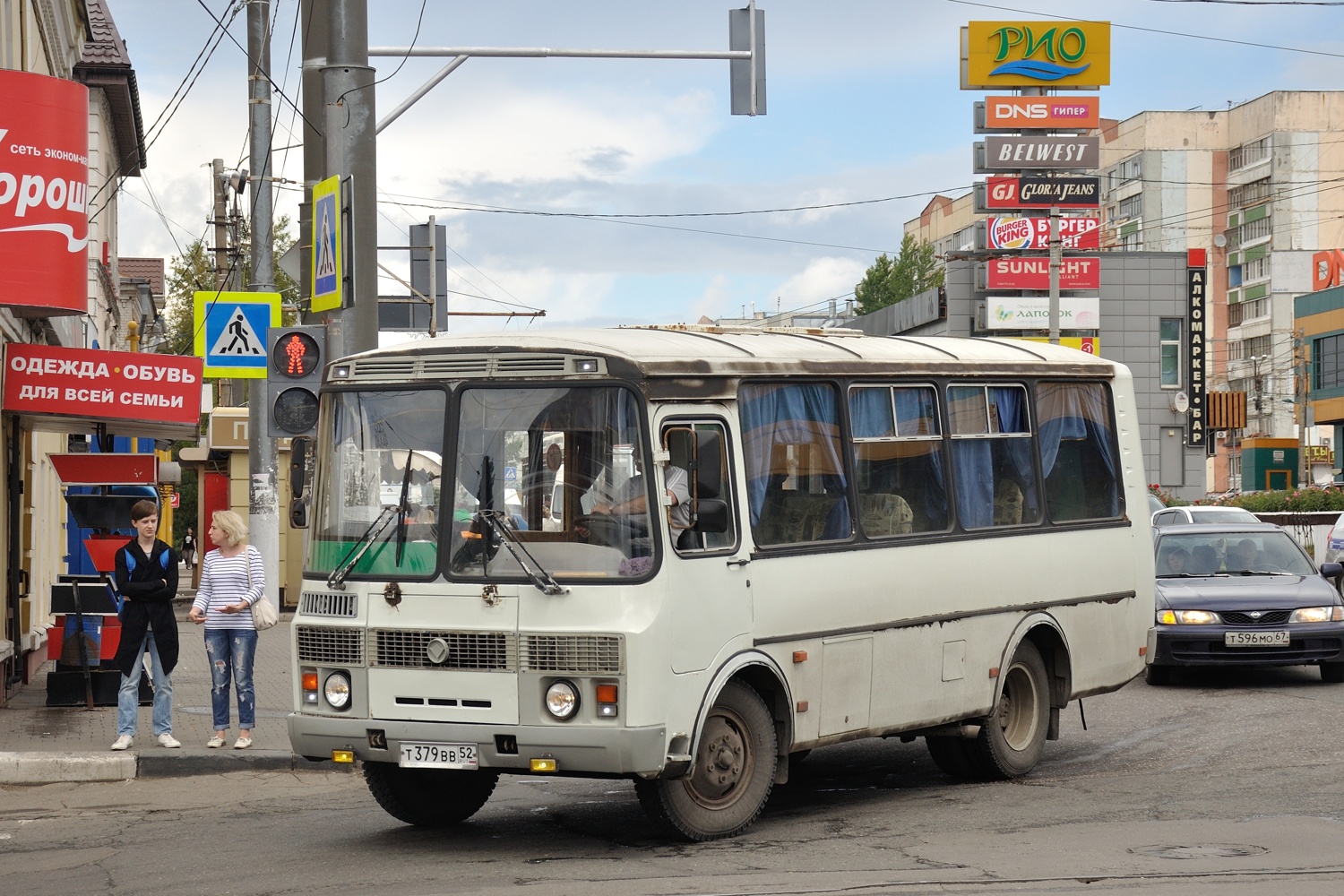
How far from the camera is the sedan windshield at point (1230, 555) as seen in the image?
16953 millimetres

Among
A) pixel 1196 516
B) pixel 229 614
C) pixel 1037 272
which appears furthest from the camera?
pixel 1037 272

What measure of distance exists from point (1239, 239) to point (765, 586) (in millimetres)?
98900

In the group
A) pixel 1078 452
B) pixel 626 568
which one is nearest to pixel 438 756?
pixel 626 568

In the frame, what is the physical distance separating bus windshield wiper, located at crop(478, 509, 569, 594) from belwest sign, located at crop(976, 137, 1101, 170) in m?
59.3

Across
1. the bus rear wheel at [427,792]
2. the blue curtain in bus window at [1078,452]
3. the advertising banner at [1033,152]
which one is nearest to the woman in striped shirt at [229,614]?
the bus rear wheel at [427,792]

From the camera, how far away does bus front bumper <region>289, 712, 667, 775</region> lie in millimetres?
8234

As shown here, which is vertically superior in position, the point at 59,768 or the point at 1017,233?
the point at 1017,233

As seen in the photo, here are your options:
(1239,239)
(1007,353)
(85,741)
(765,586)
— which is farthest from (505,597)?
(1239,239)

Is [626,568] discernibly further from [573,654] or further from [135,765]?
[135,765]

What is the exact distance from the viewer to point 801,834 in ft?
30.1

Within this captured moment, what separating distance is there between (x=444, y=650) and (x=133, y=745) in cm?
496

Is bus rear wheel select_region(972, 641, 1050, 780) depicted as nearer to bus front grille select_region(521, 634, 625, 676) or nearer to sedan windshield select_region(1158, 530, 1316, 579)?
bus front grille select_region(521, 634, 625, 676)

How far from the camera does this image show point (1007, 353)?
38.7 feet

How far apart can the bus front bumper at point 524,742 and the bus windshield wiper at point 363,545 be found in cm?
68
